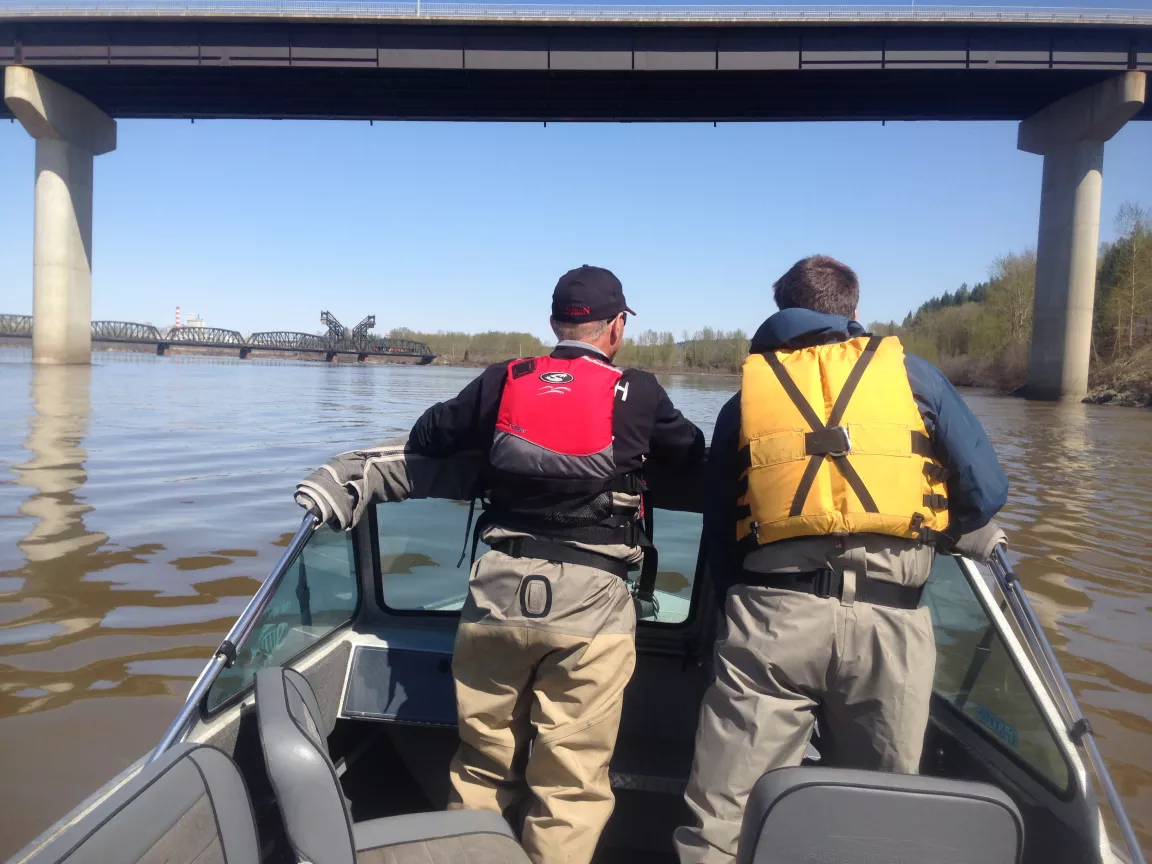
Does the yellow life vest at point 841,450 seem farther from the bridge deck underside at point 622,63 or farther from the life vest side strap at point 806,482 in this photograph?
the bridge deck underside at point 622,63

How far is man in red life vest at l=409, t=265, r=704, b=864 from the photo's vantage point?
2355 mm

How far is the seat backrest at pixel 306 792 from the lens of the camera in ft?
5.23

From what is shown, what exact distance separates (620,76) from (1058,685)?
35079 millimetres

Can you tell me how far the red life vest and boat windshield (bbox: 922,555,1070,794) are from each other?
1248 millimetres

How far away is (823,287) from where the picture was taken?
2.43m

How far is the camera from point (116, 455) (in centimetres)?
1403

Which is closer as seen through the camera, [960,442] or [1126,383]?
[960,442]

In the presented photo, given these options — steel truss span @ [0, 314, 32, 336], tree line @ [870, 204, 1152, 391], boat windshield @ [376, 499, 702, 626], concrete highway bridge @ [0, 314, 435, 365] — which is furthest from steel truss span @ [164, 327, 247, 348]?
boat windshield @ [376, 499, 702, 626]

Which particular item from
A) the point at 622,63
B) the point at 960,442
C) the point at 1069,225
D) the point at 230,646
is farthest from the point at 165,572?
the point at 1069,225

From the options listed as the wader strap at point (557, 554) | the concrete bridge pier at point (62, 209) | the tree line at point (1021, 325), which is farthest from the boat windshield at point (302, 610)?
the concrete bridge pier at point (62, 209)

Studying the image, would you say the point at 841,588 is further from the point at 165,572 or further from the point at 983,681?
the point at 165,572

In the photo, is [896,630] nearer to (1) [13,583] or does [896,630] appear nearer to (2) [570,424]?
(2) [570,424]

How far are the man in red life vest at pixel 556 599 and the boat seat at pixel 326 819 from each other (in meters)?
0.32

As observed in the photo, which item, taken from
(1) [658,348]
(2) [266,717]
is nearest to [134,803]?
(2) [266,717]
